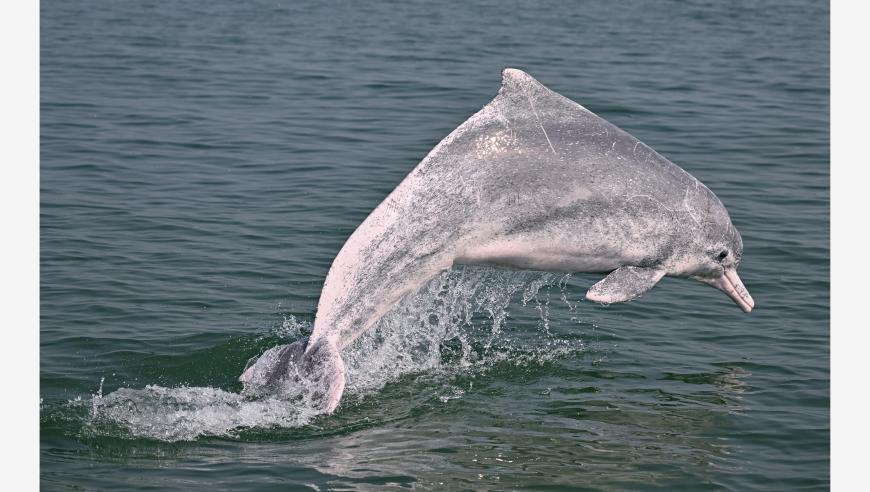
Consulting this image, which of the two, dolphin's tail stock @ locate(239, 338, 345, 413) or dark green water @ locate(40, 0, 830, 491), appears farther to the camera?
dolphin's tail stock @ locate(239, 338, 345, 413)

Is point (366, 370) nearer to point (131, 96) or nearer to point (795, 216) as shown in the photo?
point (795, 216)

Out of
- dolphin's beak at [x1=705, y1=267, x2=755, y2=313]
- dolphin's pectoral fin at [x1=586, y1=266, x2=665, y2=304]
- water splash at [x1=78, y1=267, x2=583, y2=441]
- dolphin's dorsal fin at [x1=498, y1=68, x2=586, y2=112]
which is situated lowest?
water splash at [x1=78, y1=267, x2=583, y2=441]

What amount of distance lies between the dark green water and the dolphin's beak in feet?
2.02

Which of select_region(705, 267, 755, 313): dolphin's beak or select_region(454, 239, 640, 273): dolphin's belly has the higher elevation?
select_region(454, 239, 640, 273): dolphin's belly

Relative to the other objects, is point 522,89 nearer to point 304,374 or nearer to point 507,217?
point 507,217

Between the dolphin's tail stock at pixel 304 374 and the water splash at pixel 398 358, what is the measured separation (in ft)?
0.21

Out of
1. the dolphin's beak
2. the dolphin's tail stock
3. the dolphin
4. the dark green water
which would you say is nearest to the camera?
the dark green water

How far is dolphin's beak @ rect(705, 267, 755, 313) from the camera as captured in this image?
41.9 ft

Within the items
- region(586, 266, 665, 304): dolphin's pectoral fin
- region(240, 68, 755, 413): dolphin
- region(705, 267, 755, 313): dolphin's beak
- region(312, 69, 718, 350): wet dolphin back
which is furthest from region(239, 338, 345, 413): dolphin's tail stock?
region(705, 267, 755, 313): dolphin's beak

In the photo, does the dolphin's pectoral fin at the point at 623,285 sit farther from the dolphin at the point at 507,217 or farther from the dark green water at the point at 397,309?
the dark green water at the point at 397,309

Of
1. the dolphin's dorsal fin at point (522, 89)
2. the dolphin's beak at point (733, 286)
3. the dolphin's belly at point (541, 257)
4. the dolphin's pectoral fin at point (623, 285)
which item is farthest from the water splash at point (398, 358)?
the dolphin's dorsal fin at point (522, 89)

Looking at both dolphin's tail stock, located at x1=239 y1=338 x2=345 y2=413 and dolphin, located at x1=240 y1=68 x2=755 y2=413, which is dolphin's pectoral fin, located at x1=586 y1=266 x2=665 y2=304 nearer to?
dolphin, located at x1=240 y1=68 x2=755 y2=413

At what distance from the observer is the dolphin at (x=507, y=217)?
10.9 meters

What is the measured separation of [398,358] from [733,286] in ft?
11.2
